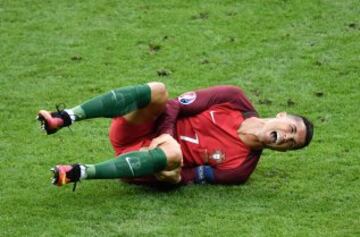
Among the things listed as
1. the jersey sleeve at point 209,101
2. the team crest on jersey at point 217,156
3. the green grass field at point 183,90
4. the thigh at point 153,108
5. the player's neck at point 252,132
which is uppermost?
the thigh at point 153,108

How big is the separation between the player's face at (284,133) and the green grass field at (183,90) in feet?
1.15

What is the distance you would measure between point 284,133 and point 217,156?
0.53 m

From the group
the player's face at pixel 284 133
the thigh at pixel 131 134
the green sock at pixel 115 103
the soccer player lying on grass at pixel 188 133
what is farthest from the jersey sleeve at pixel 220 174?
the green sock at pixel 115 103

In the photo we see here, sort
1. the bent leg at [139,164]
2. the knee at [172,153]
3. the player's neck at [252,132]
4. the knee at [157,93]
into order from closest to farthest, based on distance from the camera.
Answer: the bent leg at [139,164] < the knee at [172,153] < the knee at [157,93] < the player's neck at [252,132]

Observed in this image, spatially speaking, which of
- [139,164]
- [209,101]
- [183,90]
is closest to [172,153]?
[139,164]

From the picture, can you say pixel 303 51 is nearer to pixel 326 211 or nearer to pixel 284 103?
pixel 284 103

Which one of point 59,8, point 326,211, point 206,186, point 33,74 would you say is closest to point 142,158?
point 206,186

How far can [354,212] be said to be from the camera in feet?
18.6

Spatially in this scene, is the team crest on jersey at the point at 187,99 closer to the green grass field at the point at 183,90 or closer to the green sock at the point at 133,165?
the green grass field at the point at 183,90

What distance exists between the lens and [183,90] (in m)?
8.23

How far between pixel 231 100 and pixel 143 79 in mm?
2348

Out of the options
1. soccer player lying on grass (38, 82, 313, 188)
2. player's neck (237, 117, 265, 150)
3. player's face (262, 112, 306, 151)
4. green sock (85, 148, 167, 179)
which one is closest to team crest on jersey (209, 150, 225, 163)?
soccer player lying on grass (38, 82, 313, 188)

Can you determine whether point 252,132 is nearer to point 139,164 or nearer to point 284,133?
point 284,133

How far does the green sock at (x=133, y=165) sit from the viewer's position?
5523 mm
